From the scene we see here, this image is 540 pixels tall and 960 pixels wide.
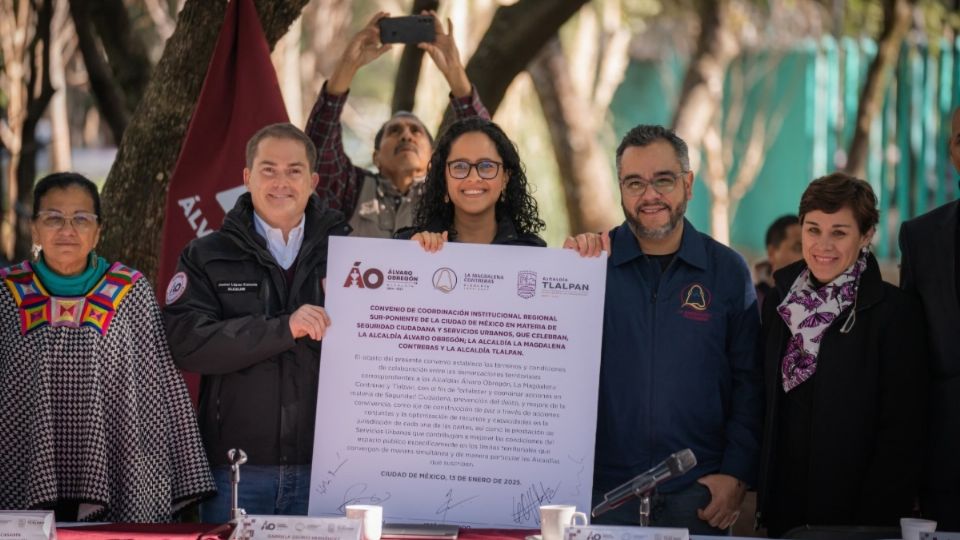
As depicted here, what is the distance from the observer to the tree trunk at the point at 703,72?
15.1 metres

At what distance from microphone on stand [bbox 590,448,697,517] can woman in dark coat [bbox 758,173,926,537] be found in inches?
31.5

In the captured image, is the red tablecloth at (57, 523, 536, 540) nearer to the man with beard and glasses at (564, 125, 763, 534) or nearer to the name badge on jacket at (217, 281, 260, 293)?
the man with beard and glasses at (564, 125, 763, 534)

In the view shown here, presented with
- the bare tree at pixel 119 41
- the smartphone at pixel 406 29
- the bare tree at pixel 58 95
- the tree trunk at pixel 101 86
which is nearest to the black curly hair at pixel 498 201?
the smartphone at pixel 406 29

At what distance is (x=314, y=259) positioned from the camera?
16.6ft

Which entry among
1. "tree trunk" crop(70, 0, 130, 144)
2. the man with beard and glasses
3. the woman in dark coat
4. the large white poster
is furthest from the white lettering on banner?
"tree trunk" crop(70, 0, 130, 144)

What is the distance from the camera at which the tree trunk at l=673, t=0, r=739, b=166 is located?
15.1 m

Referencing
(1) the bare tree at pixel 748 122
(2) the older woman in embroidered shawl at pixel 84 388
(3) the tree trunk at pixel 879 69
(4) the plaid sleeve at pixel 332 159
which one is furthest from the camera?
(1) the bare tree at pixel 748 122

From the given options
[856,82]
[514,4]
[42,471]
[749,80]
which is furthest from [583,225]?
[749,80]

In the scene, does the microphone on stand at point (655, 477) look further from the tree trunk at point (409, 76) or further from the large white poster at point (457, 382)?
the tree trunk at point (409, 76)

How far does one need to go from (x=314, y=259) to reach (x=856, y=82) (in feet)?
49.1

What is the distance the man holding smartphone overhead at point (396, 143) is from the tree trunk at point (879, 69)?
7493mm

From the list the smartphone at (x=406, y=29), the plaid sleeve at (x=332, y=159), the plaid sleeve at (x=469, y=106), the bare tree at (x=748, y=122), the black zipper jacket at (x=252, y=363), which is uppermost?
the bare tree at (x=748, y=122)

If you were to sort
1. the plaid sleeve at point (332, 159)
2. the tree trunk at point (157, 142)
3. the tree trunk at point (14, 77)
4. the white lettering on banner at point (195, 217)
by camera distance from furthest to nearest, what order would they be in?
the tree trunk at point (14, 77) → the tree trunk at point (157, 142) → the white lettering on banner at point (195, 217) → the plaid sleeve at point (332, 159)
